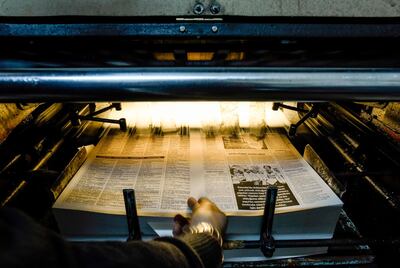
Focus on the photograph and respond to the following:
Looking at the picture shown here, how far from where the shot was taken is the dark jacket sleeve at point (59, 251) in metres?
0.38

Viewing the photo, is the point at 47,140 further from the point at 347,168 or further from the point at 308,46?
the point at 347,168

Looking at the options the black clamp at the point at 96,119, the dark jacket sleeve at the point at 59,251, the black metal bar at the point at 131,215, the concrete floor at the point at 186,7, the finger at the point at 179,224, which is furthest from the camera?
the black clamp at the point at 96,119

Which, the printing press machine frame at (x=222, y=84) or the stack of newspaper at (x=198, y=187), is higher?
the printing press machine frame at (x=222, y=84)

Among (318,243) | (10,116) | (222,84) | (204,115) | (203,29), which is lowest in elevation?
(318,243)

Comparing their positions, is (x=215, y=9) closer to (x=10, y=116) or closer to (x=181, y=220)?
(x=181, y=220)

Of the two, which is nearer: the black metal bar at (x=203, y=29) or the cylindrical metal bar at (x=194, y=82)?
the cylindrical metal bar at (x=194, y=82)

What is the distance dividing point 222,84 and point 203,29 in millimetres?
224

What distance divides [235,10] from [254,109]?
3.30ft

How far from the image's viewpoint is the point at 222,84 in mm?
491

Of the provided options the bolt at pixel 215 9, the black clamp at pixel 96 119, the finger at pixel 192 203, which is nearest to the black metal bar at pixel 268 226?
the finger at pixel 192 203

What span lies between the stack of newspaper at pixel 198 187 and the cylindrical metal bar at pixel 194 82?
1.54ft

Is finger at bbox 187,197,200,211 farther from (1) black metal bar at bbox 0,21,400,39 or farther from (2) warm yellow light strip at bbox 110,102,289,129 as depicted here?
(2) warm yellow light strip at bbox 110,102,289,129

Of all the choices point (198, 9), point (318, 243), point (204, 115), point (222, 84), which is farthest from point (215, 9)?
point (204, 115)

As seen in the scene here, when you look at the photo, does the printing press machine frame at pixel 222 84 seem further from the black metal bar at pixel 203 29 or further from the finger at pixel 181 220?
the finger at pixel 181 220
